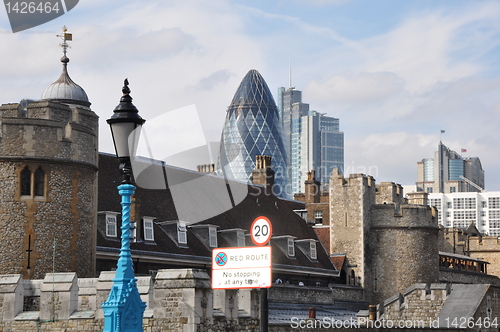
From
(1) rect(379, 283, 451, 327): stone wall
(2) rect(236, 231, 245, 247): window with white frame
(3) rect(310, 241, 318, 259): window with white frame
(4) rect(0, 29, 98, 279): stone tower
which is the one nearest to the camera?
(4) rect(0, 29, 98, 279): stone tower

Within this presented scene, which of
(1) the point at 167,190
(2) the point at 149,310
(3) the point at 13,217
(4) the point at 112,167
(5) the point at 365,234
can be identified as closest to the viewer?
(2) the point at 149,310

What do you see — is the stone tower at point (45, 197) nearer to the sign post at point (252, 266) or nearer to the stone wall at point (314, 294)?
the sign post at point (252, 266)

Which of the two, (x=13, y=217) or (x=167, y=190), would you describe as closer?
(x=13, y=217)

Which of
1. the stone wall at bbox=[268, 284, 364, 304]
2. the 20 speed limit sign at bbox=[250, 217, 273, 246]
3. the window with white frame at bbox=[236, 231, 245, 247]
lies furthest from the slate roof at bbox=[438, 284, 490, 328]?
the 20 speed limit sign at bbox=[250, 217, 273, 246]

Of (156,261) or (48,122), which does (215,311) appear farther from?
(156,261)

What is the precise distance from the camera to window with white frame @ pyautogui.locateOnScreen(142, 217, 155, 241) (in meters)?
38.2

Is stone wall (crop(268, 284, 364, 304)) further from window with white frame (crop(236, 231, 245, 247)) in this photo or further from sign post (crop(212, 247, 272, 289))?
sign post (crop(212, 247, 272, 289))

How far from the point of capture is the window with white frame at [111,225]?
35.6m

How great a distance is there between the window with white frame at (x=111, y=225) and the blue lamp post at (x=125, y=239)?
738 inches

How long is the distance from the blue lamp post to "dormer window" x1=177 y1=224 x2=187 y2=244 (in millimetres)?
23175

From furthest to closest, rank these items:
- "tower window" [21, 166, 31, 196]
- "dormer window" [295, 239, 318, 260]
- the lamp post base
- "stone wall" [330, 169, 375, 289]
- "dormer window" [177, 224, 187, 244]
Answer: "stone wall" [330, 169, 375, 289], "dormer window" [295, 239, 318, 260], "dormer window" [177, 224, 187, 244], "tower window" [21, 166, 31, 196], the lamp post base

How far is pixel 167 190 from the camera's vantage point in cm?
4384

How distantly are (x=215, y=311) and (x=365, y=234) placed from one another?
108ft

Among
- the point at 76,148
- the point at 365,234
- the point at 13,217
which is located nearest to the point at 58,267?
the point at 13,217
